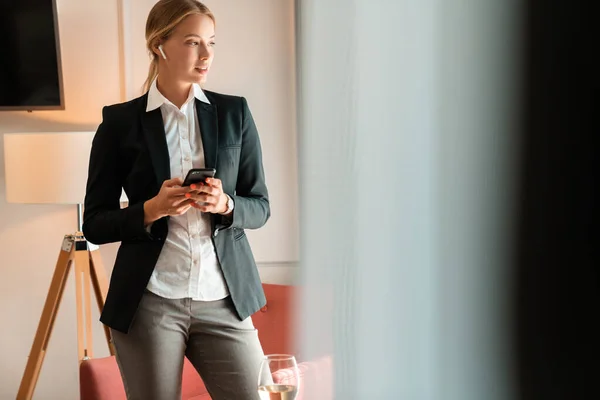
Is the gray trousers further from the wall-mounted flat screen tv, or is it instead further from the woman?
the wall-mounted flat screen tv

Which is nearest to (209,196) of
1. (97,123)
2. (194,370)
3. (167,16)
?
(167,16)

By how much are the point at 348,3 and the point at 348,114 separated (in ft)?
0.43

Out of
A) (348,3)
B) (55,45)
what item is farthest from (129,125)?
(55,45)

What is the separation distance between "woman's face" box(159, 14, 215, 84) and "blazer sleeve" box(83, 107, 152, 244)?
17cm

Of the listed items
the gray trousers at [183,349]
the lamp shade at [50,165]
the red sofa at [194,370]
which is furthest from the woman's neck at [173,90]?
the lamp shade at [50,165]

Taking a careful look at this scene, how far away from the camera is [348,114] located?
805 mm

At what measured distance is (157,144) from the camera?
151 centimetres

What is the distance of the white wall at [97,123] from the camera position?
3057 mm

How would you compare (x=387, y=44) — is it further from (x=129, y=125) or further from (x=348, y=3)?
(x=129, y=125)

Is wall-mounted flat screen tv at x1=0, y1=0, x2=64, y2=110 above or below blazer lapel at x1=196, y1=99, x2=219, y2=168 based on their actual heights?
above

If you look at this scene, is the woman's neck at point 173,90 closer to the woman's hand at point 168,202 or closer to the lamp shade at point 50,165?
the woman's hand at point 168,202

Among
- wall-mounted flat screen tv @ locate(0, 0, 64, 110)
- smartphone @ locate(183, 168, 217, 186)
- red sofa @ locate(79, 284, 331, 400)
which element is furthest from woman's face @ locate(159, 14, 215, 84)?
wall-mounted flat screen tv @ locate(0, 0, 64, 110)

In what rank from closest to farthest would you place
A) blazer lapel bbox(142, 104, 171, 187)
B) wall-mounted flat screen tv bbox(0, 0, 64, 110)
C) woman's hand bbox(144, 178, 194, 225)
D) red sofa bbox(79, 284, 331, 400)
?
woman's hand bbox(144, 178, 194, 225) < blazer lapel bbox(142, 104, 171, 187) < red sofa bbox(79, 284, 331, 400) < wall-mounted flat screen tv bbox(0, 0, 64, 110)

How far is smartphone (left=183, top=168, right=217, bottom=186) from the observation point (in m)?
1.37
